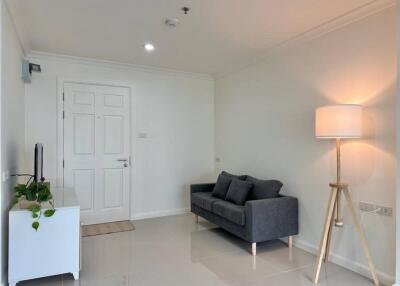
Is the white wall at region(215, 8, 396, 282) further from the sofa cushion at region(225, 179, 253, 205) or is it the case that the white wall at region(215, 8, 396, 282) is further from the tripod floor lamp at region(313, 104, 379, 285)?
the sofa cushion at region(225, 179, 253, 205)

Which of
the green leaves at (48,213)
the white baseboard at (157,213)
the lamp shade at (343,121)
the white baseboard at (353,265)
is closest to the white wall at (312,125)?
the white baseboard at (353,265)

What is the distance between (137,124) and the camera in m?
4.82

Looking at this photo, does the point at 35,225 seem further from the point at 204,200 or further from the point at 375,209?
the point at 375,209

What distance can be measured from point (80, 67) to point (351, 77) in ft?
11.9

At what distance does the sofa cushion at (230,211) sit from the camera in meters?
3.36

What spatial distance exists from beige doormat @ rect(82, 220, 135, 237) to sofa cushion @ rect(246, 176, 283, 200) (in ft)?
6.14

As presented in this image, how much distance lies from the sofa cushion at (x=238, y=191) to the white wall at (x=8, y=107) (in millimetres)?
2481

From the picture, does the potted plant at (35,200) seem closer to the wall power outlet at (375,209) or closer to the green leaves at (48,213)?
the green leaves at (48,213)

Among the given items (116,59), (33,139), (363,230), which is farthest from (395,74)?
(33,139)

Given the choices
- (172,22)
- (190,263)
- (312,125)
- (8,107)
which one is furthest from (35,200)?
(312,125)

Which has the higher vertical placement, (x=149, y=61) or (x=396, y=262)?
(x=149, y=61)

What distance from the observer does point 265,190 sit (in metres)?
3.59

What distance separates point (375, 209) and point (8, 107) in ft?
11.6

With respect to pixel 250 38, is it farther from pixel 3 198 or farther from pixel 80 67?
pixel 3 198
